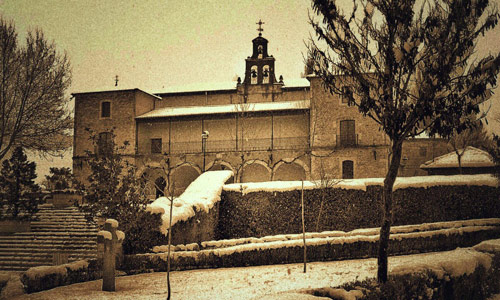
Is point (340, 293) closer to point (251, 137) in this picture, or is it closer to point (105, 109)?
point (251, 137)

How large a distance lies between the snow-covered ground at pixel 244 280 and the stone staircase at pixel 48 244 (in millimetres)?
2836

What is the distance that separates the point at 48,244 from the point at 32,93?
489 centimetres

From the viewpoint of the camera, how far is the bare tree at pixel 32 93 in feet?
22.2

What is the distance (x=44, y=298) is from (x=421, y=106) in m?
5.79

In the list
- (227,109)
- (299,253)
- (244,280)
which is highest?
(227,109)

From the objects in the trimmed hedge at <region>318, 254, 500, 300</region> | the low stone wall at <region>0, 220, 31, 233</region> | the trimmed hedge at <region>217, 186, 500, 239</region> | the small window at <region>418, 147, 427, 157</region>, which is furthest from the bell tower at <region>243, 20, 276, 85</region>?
the trimmed hedge at <region>318, 254, 500, 300</region>

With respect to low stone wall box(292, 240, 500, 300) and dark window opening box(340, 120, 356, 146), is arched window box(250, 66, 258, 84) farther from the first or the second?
low stone wall box(292, 240, 500, 300)

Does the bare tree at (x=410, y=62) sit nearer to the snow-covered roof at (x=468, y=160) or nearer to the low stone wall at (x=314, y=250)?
the low stone wall at (x=314, y=250)

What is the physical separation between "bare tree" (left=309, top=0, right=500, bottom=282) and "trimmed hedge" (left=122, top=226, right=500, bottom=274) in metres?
4.13

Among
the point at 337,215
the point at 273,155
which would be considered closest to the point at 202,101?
the point at 273,155

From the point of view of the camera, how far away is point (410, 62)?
5.61 meters

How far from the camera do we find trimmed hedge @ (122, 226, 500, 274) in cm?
854

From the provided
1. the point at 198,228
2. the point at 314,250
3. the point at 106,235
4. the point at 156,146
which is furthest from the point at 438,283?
the point at 156,146

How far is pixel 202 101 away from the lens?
29.3 m
